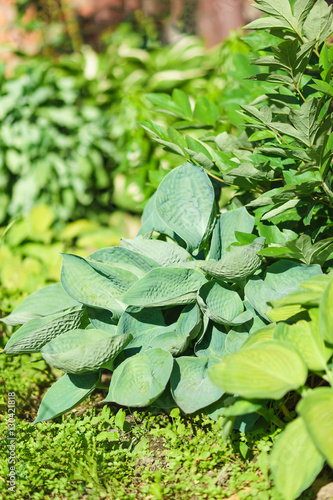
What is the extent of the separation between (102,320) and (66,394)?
10.7 inches

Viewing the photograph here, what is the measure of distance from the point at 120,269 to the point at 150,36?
4.65 m

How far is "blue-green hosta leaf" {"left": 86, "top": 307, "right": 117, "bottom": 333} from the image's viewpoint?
65.1 inches

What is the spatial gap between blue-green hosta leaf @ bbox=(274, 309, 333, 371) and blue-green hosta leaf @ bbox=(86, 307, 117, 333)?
62cm

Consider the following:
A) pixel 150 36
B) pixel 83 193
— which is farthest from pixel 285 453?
pixel 150 36

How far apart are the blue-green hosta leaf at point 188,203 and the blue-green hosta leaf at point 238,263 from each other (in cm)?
22

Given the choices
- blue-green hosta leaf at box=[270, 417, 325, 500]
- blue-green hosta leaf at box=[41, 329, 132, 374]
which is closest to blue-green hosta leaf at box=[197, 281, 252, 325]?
blue-green hosta leaf at box=[41, 329, 132, 374]

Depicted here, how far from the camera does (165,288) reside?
4.99 feet

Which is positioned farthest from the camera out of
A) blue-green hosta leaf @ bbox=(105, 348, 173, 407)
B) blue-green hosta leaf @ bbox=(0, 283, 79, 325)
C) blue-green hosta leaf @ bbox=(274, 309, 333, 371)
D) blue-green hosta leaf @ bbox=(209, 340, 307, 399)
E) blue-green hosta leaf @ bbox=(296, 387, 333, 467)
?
blue-green hosta leaf @ bbox=(0, 283, 79, 325)

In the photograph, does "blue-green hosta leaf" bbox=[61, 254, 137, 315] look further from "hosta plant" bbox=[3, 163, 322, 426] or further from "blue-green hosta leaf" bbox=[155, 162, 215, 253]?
"blue-green hosta leaf" bbox=[155, 162, 215, 253]

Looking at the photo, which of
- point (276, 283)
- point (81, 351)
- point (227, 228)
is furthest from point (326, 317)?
point (81, 351)

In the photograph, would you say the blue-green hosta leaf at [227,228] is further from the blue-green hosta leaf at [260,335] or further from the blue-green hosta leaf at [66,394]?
the blue-green hosta leaf at [66,394]

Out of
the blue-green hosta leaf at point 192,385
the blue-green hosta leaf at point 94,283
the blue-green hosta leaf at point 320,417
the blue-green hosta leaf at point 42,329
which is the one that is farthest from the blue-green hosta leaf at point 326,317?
the blue-green hosta leaf at point 42,329

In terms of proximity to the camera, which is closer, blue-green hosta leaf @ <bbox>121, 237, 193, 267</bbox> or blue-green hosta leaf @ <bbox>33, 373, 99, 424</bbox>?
blue-green hosta leaf @ <bbox>33, 373, 99, 424</bbox>

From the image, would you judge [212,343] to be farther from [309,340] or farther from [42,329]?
[42,329]
